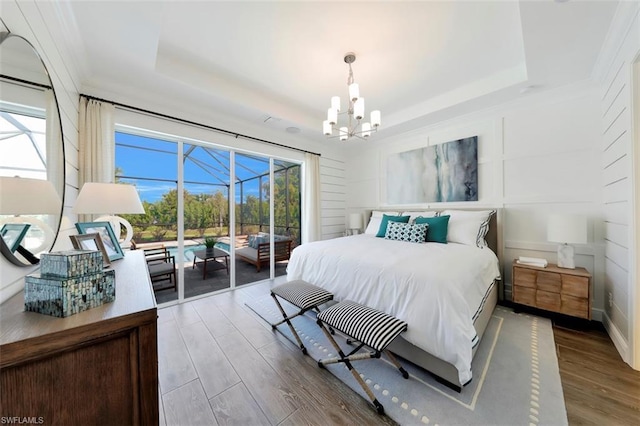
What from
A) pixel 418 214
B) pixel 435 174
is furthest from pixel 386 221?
pixel 435 174

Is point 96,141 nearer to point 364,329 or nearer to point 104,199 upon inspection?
point 104,199

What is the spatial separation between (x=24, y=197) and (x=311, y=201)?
11.5 feet

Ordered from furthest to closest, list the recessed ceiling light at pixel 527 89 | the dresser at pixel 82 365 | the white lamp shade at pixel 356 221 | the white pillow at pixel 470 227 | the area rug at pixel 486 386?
the white lamp shade at pixel 356 221 → the white pillow at pixel 470 227 → the recessed ceiling light at pixel 527 89 → the area rug at pixel 486 386 → the dresser at pixel 82 365

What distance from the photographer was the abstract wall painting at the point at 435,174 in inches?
127

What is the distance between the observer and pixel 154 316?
83cm

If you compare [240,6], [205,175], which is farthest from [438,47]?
[205,175]

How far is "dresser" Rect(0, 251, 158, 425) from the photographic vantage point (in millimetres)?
599

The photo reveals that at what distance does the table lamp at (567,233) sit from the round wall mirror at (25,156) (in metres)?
3.74

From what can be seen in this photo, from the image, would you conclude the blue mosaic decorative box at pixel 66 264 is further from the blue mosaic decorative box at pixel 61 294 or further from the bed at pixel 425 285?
the bed at pixel 425 285

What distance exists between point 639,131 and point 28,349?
3.42 m

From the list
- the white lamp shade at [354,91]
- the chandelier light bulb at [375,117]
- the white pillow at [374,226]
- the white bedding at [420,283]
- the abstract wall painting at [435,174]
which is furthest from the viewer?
the white pillow at [374,226]

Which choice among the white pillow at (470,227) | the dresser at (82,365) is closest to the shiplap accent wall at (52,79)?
the dresser at (82,365)

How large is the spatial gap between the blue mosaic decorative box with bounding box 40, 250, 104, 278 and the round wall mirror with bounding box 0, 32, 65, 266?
0.19m

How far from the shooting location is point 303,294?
6.73 feet
